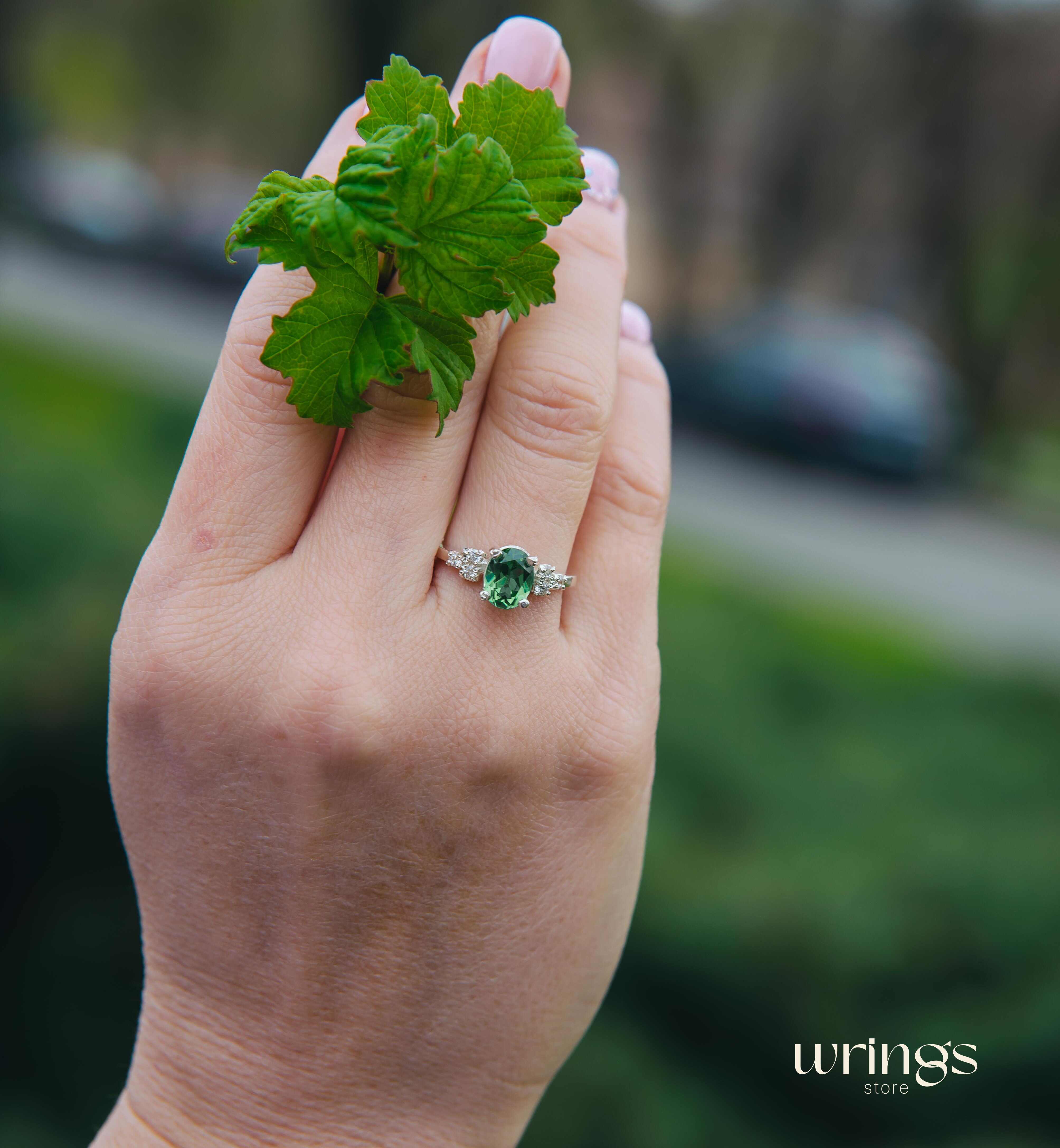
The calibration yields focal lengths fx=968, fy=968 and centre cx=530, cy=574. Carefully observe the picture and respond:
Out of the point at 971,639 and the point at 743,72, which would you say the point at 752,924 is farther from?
the point at 743,72

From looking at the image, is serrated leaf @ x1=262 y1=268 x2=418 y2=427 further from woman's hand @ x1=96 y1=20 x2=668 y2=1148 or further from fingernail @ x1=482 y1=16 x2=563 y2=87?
fingernail @ x1=482 y1=16 x2=563 y2=87

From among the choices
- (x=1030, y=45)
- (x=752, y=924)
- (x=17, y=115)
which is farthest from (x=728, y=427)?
(x=17, y=115)

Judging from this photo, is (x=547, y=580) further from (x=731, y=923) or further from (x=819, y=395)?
(x=819, y=395)

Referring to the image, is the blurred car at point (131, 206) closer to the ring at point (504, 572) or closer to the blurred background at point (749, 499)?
the blurred background at point (749, 499)

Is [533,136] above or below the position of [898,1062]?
above

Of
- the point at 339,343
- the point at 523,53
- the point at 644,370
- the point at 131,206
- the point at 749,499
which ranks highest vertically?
the point at 131,206

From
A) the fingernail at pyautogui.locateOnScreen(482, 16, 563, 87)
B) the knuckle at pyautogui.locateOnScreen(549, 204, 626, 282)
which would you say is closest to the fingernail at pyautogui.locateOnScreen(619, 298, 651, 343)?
the knuckle at pyautogui.locateOnScreen(549, 204, 626, 282)

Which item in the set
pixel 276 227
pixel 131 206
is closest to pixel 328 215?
pixel 276 227

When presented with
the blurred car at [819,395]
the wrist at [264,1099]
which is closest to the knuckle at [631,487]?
the wrist at [264,1099]
